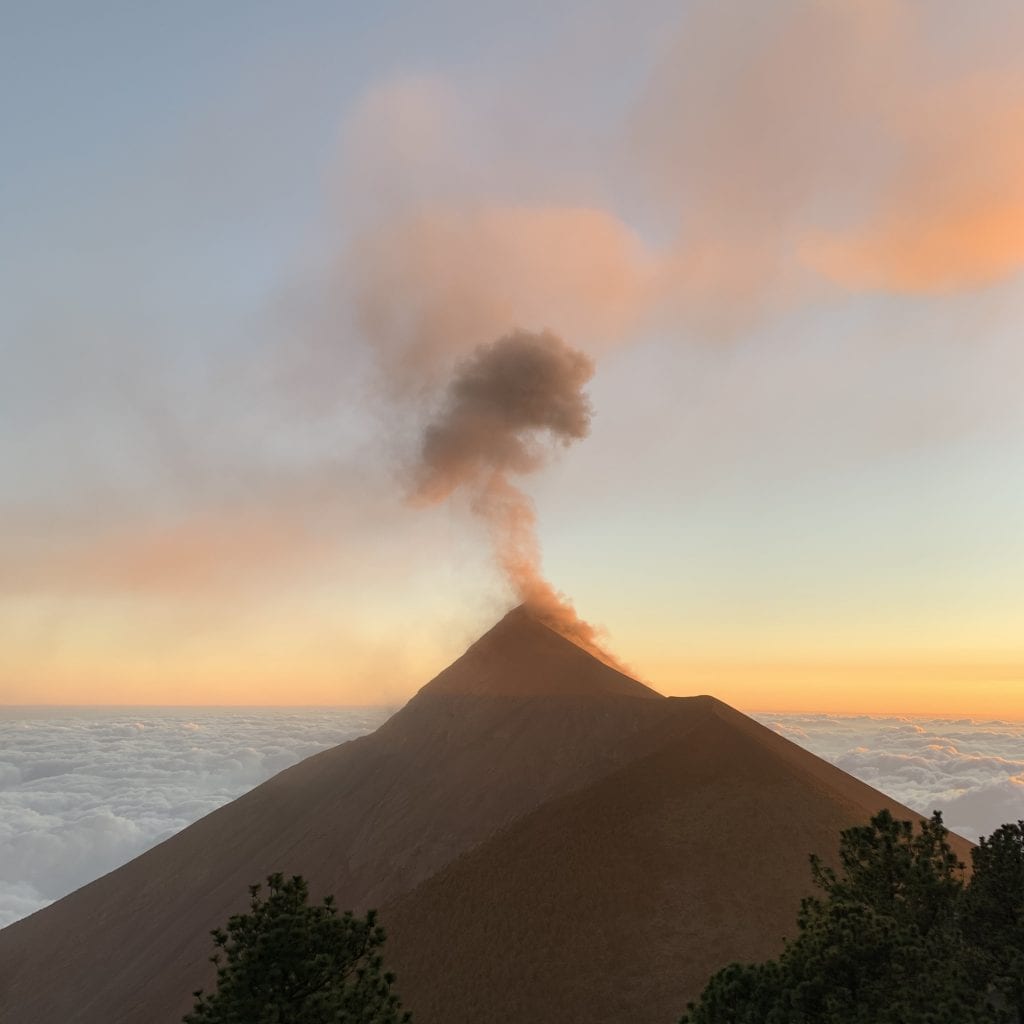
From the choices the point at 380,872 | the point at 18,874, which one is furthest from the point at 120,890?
the point at 18,874

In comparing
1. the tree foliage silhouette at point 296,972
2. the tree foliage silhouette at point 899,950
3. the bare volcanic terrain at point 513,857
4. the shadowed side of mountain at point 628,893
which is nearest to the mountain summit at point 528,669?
the bare volcanic terrain at point 513,857

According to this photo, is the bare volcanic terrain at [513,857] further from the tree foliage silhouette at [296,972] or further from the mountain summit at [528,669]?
the tree foliage silhouette at [296,972]

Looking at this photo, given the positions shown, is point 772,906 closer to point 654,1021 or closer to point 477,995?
point 654,1021

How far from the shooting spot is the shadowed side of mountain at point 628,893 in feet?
137

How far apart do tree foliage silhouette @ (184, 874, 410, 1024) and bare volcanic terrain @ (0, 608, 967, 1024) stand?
23.9m

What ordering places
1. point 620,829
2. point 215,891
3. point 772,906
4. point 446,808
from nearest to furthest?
point 772,906 → point 620,829 → point 446,808 → point 215,891

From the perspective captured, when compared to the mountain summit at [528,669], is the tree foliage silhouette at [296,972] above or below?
below

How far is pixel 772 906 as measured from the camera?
45500mm

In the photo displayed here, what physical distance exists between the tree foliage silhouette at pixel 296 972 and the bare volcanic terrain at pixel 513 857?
941 inches

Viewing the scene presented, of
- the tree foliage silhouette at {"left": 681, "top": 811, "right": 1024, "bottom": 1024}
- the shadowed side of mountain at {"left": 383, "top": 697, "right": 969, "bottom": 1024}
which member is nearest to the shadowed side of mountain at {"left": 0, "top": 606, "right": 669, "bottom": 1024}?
the shadowed side of mountain at {"left": 383, "top": 697, "right": 969, "bottom": 1024}

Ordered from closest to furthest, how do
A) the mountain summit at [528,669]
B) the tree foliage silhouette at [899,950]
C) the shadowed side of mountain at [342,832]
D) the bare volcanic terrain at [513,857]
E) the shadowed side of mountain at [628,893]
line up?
the tree foliage silhouette at [899,950] → the shadowed side of mountain at [628,893] → the bare volcanic terrain at [513,857] → the shadowed side of mountain at [342,832] → the mountain summit at [528,669]

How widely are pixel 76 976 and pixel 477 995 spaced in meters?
40.0

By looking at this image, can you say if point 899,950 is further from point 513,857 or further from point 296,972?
point 513,857

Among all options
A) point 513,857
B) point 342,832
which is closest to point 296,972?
point 513,857
